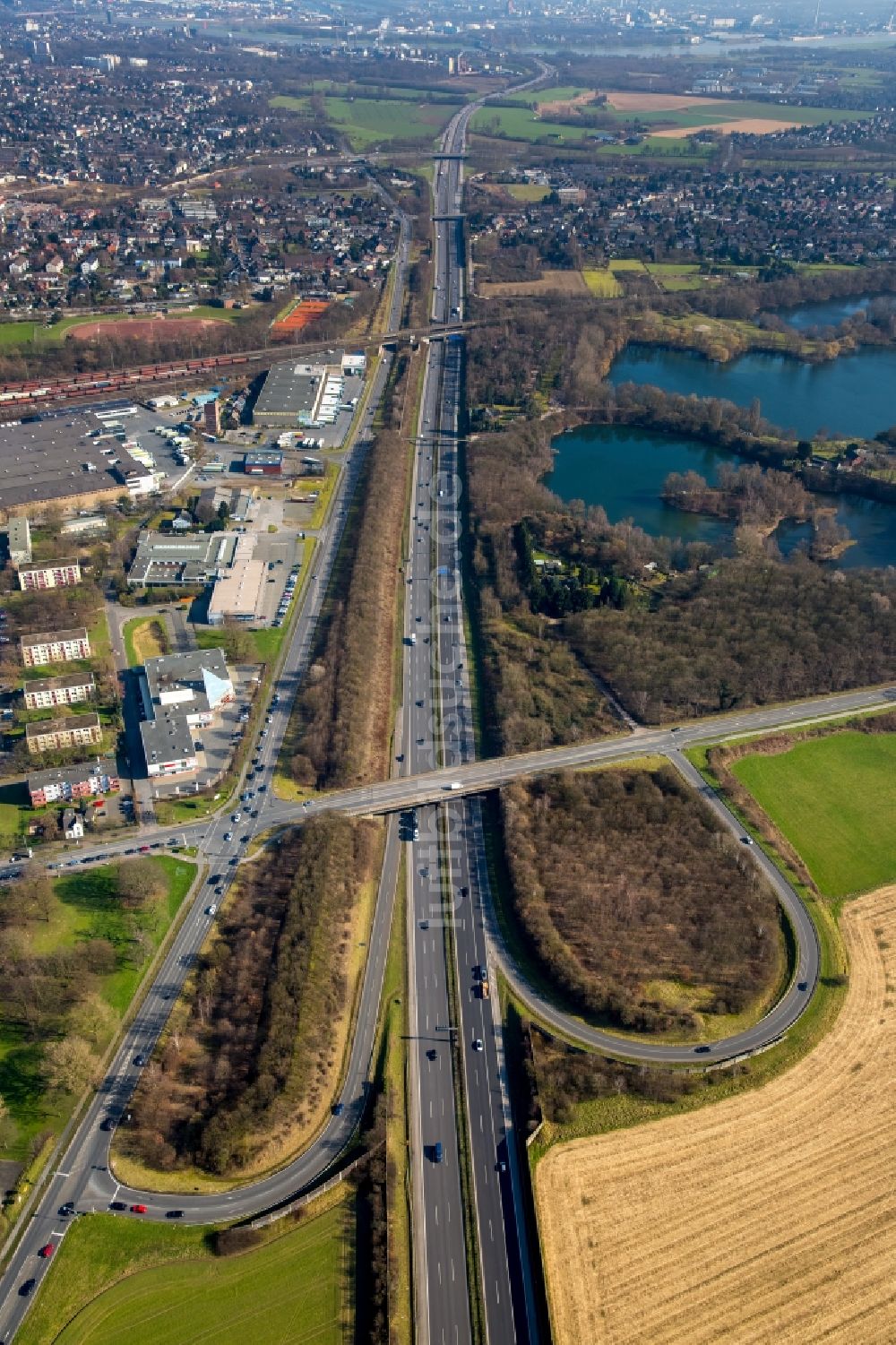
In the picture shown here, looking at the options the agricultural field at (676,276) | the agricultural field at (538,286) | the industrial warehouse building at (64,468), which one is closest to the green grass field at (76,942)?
the industrial warehouse building at (64,468)

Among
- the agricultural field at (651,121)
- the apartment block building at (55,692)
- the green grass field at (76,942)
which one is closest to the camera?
the green grass field at (76,942)

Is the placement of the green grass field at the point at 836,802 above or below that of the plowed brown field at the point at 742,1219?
above

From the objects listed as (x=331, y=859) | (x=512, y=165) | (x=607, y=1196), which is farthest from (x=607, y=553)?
(x=512, y=165)

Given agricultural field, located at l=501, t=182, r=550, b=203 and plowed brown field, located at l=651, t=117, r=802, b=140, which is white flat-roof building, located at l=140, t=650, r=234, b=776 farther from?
plowed brown field, located at l=651, t=117, r=802, b=140

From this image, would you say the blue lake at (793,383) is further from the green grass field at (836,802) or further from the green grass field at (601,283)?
the green grass field at (836,802)

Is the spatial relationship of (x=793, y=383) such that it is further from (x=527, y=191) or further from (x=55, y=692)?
(x=55, y=692)
